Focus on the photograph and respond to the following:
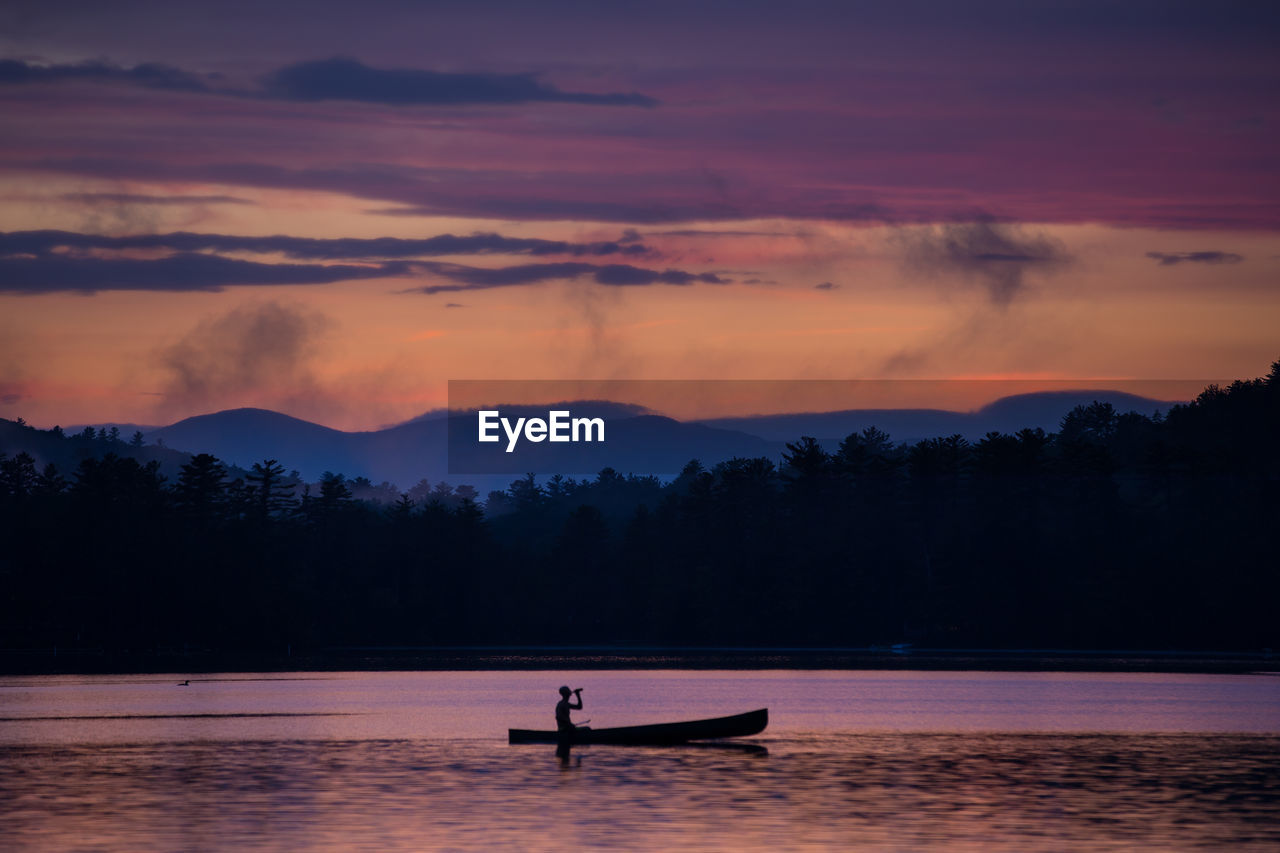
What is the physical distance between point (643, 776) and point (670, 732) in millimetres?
7789

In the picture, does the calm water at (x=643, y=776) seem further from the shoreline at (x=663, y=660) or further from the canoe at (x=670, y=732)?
the shoreline at (x=663, y=660)

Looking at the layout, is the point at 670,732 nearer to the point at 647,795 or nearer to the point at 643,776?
the point at 643,776

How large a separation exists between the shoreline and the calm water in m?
47.4

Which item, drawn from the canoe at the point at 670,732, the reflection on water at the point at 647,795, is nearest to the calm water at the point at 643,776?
the reflection on water at the point at 647,795

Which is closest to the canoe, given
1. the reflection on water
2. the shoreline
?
the reflection on water

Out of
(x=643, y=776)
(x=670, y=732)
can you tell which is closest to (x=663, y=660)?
(x=670, y=732)

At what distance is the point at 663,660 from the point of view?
17788 cm

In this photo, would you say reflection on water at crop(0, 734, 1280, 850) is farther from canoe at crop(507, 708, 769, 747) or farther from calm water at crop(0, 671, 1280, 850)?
canoe at crop(507, 708, 769, 747)

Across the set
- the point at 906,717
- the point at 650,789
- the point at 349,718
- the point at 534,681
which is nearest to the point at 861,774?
the point at 650,789

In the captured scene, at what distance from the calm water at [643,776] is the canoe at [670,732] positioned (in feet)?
2.17

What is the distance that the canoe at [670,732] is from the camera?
63594mm

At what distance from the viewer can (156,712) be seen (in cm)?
→ 8981

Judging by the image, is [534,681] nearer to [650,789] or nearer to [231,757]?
[231,757]

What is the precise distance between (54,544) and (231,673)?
54.4 metres
